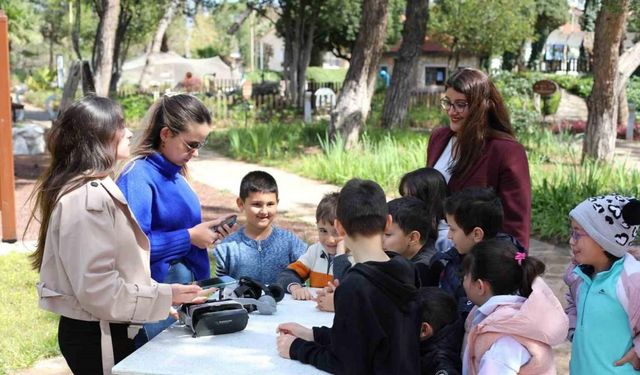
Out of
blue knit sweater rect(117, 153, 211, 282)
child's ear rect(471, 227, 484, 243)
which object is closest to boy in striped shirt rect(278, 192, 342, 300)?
blue knit sweater rect(117, 153, 211, 282)

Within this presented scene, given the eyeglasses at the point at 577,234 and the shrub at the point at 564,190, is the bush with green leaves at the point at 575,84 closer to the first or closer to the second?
the shrub at the point at 564,190

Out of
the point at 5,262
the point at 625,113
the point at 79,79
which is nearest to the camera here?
the point at 5,262

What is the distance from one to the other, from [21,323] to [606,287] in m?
4.31

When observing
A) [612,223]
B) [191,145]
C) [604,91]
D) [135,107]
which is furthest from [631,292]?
[135,107]

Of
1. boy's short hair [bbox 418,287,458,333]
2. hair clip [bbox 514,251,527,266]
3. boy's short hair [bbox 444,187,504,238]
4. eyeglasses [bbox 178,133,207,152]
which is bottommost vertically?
boy's short hair [bbox 418,287,458,333]

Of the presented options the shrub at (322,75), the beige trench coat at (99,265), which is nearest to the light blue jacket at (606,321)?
the beige trench coat at (99,265)

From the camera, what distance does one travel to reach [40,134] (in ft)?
56.4

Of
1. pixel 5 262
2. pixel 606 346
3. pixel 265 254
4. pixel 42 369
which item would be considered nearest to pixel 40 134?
pixel 5 262

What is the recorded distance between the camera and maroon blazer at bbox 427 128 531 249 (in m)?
3.74

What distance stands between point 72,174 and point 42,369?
101 inches

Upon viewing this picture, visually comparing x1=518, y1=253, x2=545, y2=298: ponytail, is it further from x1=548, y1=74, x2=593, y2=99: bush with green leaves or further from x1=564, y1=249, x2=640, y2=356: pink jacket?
x1=548, y1=74, x2=593, y2=99: bush with green leaves

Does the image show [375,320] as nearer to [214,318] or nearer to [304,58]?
[214,318]

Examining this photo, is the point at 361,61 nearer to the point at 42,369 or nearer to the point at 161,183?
the point at 42,369

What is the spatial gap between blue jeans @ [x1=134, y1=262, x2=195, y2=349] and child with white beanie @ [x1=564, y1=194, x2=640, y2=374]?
5.47ft
